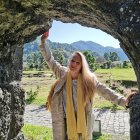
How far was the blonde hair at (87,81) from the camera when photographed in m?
6.22

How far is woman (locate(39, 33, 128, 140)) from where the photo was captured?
20.3 feet

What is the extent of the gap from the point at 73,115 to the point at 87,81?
1.95 ft

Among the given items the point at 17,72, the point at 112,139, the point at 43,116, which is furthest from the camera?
the point at 43,116

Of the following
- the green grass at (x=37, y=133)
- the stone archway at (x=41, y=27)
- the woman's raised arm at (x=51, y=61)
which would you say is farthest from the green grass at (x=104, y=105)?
the woman's raised arm at (x=51, y=61)

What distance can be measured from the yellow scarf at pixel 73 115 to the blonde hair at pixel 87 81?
81 mm

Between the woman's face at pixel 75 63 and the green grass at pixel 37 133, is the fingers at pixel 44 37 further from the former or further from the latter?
the green grass at pixel 37 133

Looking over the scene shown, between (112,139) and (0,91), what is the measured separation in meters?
7.93

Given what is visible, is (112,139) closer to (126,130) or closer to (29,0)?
(126,130)

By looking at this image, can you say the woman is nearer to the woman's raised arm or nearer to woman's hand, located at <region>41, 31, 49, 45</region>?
the woman's raised arm

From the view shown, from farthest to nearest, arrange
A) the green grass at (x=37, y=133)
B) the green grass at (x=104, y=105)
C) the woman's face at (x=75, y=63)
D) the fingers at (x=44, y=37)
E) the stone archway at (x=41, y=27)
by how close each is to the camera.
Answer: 1. the green grass at (x=104, y=105)
2. the green grass at (x=37, y=133)
3. the fingers at (x=44, y=37)
4. the woman's face at (x=75, y=63)
5. the stone archway at (x=41, y=27)

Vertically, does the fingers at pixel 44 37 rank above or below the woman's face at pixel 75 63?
above

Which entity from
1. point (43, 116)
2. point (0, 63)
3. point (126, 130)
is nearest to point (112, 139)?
point (126, 130)

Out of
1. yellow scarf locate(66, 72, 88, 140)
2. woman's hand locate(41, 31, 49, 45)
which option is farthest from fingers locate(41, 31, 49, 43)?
yellow scarf locate(66, 72, 88, 140)

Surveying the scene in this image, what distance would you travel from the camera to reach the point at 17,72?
7234 millimetres
